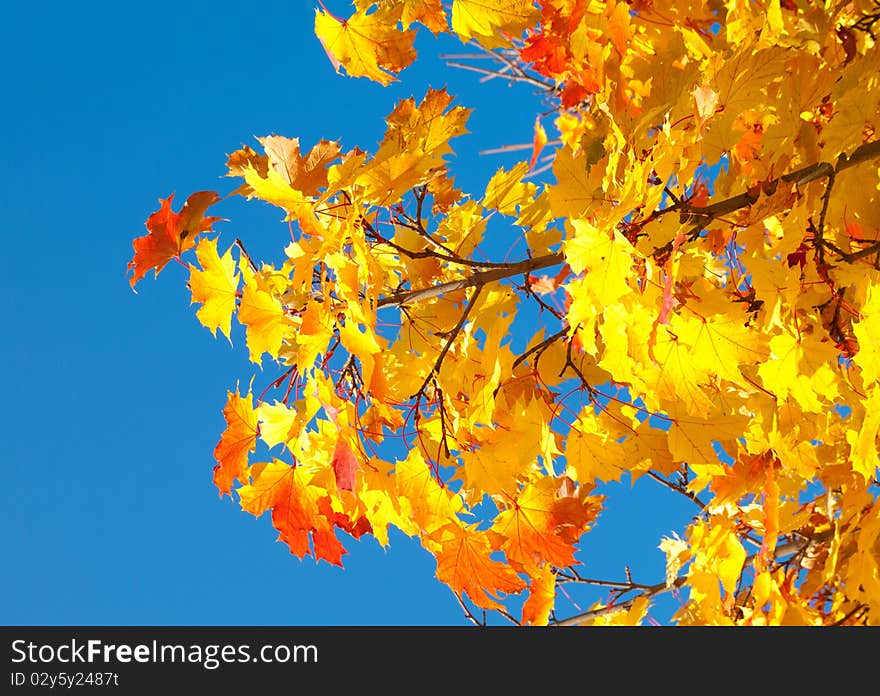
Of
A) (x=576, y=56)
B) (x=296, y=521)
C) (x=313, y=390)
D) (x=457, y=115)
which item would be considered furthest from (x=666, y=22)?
(x=296, y=521)

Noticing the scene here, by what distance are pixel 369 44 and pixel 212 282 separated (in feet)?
2.27

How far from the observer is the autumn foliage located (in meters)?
1.29

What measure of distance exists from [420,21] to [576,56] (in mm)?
475

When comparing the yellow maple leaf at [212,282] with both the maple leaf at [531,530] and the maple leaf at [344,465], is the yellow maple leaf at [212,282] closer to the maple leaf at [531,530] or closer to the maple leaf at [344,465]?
the maple leaf at [344,465]

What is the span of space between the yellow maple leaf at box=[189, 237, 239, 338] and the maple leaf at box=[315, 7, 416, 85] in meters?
0.58

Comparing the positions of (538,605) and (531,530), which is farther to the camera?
(538,605)

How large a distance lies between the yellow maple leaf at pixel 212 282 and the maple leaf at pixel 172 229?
3.8 inches

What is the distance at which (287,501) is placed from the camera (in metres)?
1.54

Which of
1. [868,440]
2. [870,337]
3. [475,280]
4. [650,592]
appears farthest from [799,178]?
[650,592]

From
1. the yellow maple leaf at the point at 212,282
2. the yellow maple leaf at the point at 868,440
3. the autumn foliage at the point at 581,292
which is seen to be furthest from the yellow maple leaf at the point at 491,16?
the yellow maple leaf at the point at 868,440

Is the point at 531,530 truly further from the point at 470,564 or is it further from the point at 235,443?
the point at 235,443

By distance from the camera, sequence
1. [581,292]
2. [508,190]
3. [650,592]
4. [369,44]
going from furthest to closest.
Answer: [650,592] < [508,190] < [369,44] < [581,292]

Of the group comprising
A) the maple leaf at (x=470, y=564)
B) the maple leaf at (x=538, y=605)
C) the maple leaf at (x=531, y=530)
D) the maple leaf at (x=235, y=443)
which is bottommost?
the maple leaf at (x=470, y=564)

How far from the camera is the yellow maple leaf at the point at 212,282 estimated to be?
1.48 m
